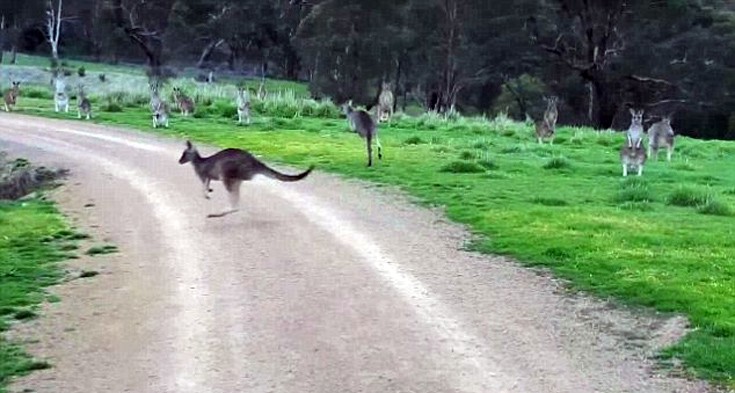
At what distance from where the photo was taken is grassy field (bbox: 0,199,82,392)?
26.4ft

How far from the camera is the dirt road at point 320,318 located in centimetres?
751

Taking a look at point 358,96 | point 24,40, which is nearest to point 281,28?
point 358,96

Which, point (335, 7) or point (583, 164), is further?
point (335, 7)

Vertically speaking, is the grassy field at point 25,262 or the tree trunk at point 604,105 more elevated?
the tree trunk at point 604,105

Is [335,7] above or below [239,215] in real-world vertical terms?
above

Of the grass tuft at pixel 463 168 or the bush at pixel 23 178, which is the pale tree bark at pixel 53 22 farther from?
the grass tuft at pixel 463 168

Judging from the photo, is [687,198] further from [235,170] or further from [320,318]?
[320,318]

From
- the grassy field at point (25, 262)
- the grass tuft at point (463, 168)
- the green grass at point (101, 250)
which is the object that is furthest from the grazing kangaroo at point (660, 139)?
the green grass at point (101, 250)

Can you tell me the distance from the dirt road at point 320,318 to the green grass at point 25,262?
22cm

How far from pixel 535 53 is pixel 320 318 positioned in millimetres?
41580

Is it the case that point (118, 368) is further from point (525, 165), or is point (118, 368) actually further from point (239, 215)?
point (525, 165)

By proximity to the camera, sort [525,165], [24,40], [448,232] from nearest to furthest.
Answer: [448,232]
[525,165]
[24,40]

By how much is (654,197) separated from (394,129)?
49.3 feet

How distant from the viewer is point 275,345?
825 centimetres
